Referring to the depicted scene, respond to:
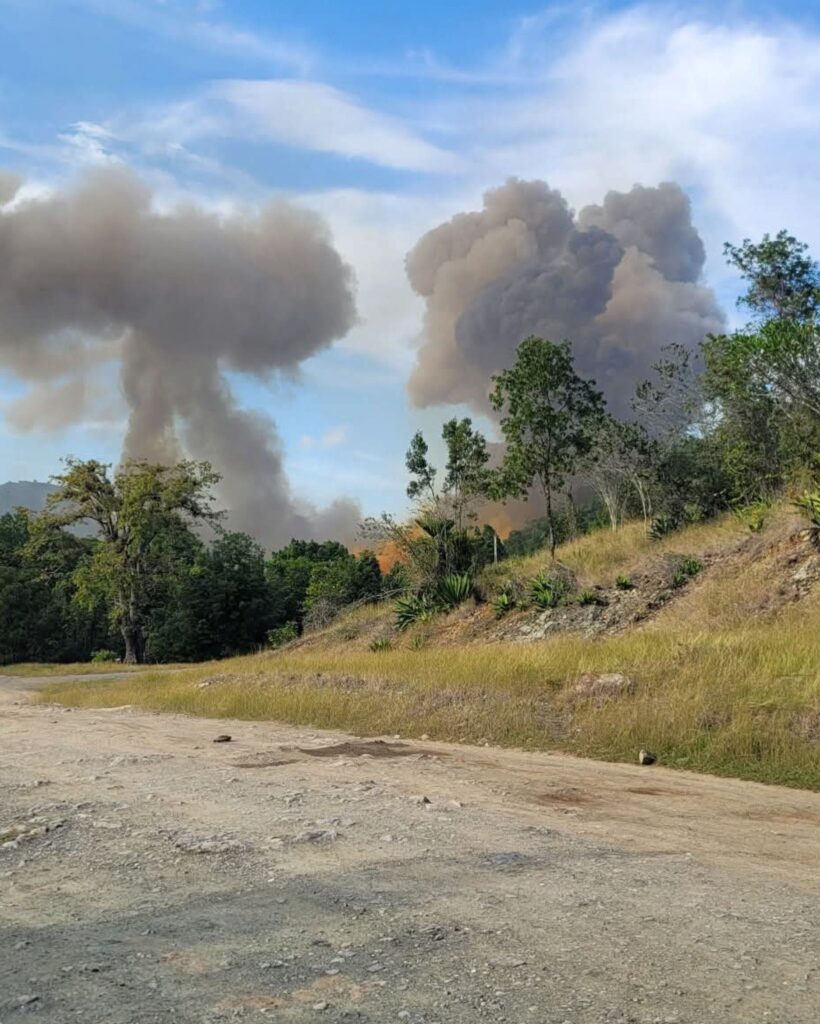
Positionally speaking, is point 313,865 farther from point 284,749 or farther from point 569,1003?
point 284,749

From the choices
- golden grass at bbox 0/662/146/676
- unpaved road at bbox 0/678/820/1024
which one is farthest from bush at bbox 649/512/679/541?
unpaved road at bbox 0/678/820/1024

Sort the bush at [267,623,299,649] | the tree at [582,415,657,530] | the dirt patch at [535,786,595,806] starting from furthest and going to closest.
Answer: the bush at [267,623,299,649]
the tree at [582,415,657,530]
the dirt patch at [535,786,595,806]

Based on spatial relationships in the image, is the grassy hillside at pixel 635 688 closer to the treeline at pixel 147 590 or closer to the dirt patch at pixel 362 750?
the dirt patch at pixel 362 750

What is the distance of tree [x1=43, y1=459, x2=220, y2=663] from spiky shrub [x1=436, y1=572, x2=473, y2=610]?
19807 millimetres

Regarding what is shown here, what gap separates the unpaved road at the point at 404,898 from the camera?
335 cm

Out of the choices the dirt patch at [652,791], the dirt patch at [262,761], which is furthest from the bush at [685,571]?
the dirt patch at [262,761]

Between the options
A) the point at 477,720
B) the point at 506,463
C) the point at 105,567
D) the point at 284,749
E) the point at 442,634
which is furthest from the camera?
the point at 105,567

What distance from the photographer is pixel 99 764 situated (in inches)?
352

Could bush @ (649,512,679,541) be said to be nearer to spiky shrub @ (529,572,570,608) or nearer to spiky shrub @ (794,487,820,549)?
spiky shrub @ (529,572,570,608)

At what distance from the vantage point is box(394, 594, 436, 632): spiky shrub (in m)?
28.4

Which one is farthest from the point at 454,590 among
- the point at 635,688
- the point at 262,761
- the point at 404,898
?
the point at 404,898

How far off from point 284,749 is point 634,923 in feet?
21.2

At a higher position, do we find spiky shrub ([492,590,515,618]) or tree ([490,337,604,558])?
tree ([490,337,604,558])

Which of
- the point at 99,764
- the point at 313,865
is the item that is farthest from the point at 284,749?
the point at 313,865
